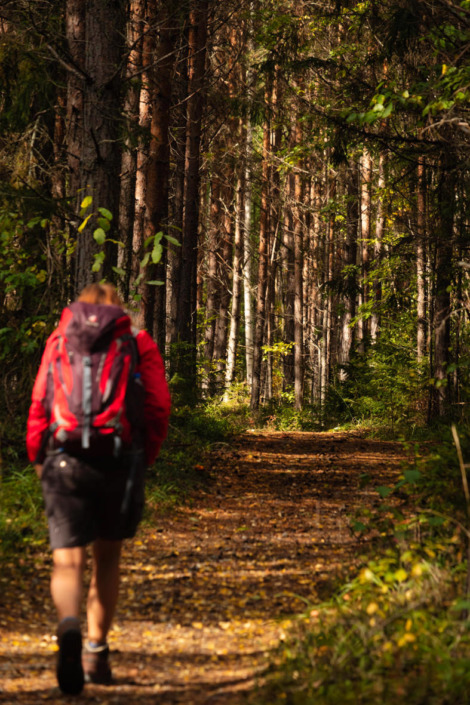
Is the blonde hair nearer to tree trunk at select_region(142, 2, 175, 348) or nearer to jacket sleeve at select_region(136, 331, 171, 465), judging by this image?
jacket sleeve at select_region(136, 331, 171, 465)

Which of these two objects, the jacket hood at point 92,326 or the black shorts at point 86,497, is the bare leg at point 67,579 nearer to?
the black shorts at point 86,497

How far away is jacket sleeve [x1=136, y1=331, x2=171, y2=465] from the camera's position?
3803 mm

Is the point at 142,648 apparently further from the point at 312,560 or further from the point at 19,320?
the point at 19,320

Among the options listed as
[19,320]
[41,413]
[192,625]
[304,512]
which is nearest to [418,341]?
[304,512]

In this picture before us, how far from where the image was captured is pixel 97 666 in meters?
3.72

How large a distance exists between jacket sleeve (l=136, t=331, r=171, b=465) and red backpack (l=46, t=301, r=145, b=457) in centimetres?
16

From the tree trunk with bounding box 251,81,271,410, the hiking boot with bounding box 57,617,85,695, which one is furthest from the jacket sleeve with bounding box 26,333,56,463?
the tree trunk with bounding box 251,81,271,410

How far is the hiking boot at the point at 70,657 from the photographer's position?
3338 millimetres

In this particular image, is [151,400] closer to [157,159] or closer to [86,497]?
[86,497]

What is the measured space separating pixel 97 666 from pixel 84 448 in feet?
3.85

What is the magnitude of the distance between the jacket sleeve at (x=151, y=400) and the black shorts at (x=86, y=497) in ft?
0.71

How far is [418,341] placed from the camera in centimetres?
1641

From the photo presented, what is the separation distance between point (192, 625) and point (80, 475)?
193 cm

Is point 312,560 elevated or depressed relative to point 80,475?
depressed
